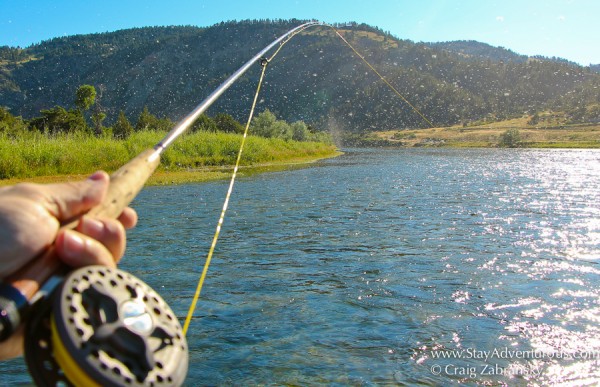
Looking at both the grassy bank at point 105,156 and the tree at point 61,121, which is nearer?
the grassy bank at point 105,156

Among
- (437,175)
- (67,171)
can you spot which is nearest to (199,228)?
(67,171)

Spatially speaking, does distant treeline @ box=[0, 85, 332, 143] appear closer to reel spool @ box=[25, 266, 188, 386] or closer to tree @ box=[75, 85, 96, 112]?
tree @ box=[75, 85, 96, 112]

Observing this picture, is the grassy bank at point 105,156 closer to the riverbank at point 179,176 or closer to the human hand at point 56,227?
the riverbank at point 179,176

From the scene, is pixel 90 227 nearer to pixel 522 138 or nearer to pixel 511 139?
pixel 511 139

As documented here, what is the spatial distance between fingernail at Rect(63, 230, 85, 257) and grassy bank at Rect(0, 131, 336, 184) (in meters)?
23.0

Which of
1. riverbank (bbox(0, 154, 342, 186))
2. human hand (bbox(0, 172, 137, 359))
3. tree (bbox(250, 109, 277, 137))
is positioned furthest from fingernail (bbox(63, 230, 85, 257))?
tree (bbox(250, 109, 277, 137))

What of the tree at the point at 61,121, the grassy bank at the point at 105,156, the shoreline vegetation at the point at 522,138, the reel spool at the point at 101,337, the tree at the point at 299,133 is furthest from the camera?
the shoreline vegetation at the point at 522,138

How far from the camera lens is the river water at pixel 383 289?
5.75 metres

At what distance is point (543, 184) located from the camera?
75.1 feet

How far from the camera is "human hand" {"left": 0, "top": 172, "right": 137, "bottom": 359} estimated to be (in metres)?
1.70

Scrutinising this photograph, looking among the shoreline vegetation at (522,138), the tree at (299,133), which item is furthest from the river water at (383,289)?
the shoreline vegetation at (522,138)

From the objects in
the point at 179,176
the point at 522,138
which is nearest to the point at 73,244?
the point at 179,176

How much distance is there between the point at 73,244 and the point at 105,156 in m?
27.1

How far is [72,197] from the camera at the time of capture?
1957mm
